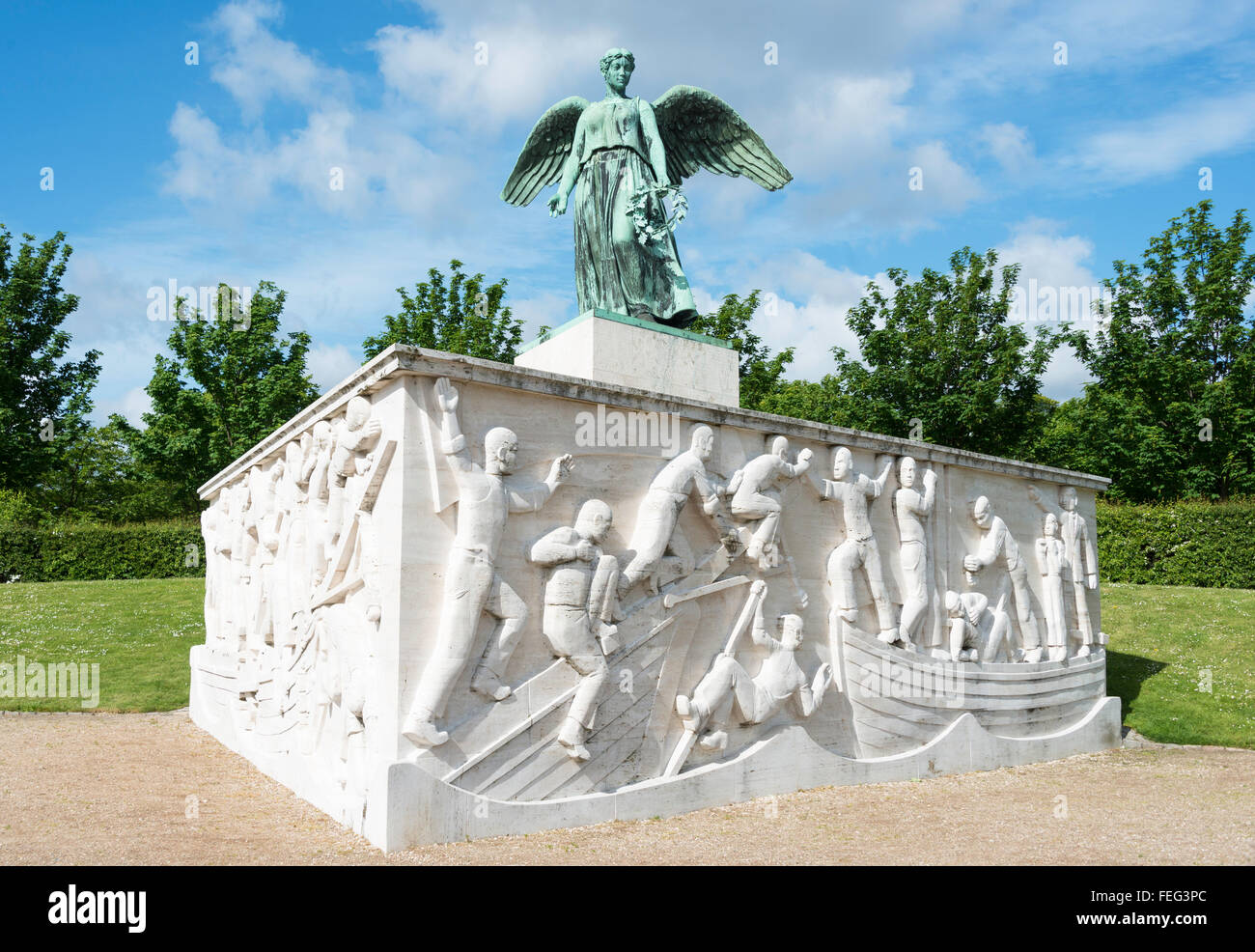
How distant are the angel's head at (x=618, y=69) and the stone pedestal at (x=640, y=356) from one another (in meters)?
2.64

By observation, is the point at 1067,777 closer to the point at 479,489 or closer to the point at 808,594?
the point at 808,594

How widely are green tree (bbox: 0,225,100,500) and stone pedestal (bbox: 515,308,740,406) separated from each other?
23.1 metres

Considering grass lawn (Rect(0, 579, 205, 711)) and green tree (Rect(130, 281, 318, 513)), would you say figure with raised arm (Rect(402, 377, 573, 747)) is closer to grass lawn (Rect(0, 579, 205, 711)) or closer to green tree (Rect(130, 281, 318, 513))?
grass lawn (Rect(0, 579, 205, 711))

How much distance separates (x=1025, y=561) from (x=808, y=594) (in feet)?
12.0

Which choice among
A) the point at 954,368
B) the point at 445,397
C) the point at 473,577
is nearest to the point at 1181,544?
the point at 954,368

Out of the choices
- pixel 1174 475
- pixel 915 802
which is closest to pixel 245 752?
pixel 915 802

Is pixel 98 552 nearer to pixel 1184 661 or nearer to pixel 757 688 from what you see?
pixel 757 688

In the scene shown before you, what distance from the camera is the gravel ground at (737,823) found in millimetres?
6121

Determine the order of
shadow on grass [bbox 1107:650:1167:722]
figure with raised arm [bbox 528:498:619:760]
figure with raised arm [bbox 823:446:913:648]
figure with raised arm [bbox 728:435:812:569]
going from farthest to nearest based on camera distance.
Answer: shadow on grass [bbox 1107:650:1167:722], figure with raised arm [bbox 823:446:913:648], figure with raised arm [bbox 728:435:812:569], figure with raised arm [bbox 528:498:619:760]

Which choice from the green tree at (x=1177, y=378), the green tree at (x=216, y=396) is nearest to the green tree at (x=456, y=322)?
the green tree at (x=216, y=396)

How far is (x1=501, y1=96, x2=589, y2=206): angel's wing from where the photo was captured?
400 inches

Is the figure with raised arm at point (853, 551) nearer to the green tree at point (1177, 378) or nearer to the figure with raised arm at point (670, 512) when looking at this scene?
the figure with raised arm at point (670, 512)

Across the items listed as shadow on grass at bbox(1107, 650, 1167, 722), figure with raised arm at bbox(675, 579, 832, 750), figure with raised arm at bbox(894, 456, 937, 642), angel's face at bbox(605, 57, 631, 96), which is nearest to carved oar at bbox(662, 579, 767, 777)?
figure with raised arm at bbox(675, 579, 832, 750)

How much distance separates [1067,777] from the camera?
9.38 meters
